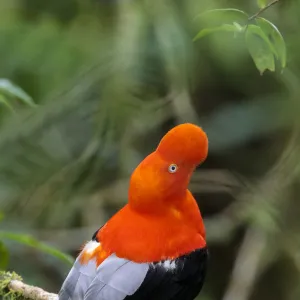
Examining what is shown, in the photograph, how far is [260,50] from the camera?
1089 mm

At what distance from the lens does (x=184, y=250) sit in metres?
1.17

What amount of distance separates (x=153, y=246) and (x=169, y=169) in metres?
0.14

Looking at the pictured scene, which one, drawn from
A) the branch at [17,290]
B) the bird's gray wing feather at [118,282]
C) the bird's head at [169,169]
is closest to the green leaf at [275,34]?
the bird's head at [169,169]

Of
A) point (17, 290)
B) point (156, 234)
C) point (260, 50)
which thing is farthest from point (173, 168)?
point (17, 290)

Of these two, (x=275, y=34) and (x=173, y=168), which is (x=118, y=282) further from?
(x=275, y=34)

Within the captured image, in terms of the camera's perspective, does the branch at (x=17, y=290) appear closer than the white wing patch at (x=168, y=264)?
No

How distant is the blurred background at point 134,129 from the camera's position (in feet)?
7.16

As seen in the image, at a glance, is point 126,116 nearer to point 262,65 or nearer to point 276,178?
point 276,178

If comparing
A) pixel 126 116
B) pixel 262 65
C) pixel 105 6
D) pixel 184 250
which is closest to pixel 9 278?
pixel 184 250

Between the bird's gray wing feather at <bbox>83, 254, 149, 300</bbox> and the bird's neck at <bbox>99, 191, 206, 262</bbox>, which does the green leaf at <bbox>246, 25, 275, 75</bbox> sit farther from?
the bird's gray wing feather at <bbox>83, 254, 149, 300</bbox>

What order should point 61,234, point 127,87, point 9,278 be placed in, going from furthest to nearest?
point 61,234 → point 127,87 → point 9,278

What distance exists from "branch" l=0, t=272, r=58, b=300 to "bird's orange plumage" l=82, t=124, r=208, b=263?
21 centimetres

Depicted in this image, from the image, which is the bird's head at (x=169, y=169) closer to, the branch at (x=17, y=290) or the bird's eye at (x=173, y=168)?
the bird's eye at (x=173, y=168)

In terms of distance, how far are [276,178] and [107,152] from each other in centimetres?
60
